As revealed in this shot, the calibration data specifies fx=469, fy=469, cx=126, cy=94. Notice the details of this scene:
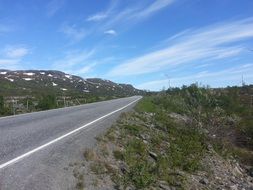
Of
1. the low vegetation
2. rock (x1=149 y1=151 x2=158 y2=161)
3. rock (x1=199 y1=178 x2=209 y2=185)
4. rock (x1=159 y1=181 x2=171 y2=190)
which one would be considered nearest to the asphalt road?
the low vegetation

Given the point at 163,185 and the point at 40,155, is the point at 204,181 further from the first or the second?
the point at 40,155

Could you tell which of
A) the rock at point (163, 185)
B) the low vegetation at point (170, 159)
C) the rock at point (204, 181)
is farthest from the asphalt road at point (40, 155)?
the rock at point (204, 181)

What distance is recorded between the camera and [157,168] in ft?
37.3

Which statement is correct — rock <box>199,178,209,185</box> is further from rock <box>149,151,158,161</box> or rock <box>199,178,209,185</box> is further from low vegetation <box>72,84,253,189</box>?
rock <box>149,151,158,161</box>

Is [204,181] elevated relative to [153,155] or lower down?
lower down

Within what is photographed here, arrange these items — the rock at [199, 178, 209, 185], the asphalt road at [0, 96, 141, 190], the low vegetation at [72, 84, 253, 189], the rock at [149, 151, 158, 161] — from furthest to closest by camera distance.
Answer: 1. the rock at [149, 151, 158, 161]
2. the rock at [199, 178, 209, 185]
3. the low vegetation at [72, 84, 253, 189]
4. the asphalt road at [0, 96, 141, 190]

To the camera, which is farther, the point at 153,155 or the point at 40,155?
the point at 153,155

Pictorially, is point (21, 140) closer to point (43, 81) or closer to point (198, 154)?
point (198, 154)

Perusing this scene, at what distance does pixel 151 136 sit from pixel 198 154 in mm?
2461

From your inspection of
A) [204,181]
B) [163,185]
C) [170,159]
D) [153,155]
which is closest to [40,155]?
[163,185]

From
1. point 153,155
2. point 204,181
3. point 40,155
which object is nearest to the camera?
point 40,155

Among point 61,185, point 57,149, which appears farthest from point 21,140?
point 61,185

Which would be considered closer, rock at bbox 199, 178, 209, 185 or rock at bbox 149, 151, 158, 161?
rock at bbox 199, 178, 209, 185

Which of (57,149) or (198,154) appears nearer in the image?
(57,149)
